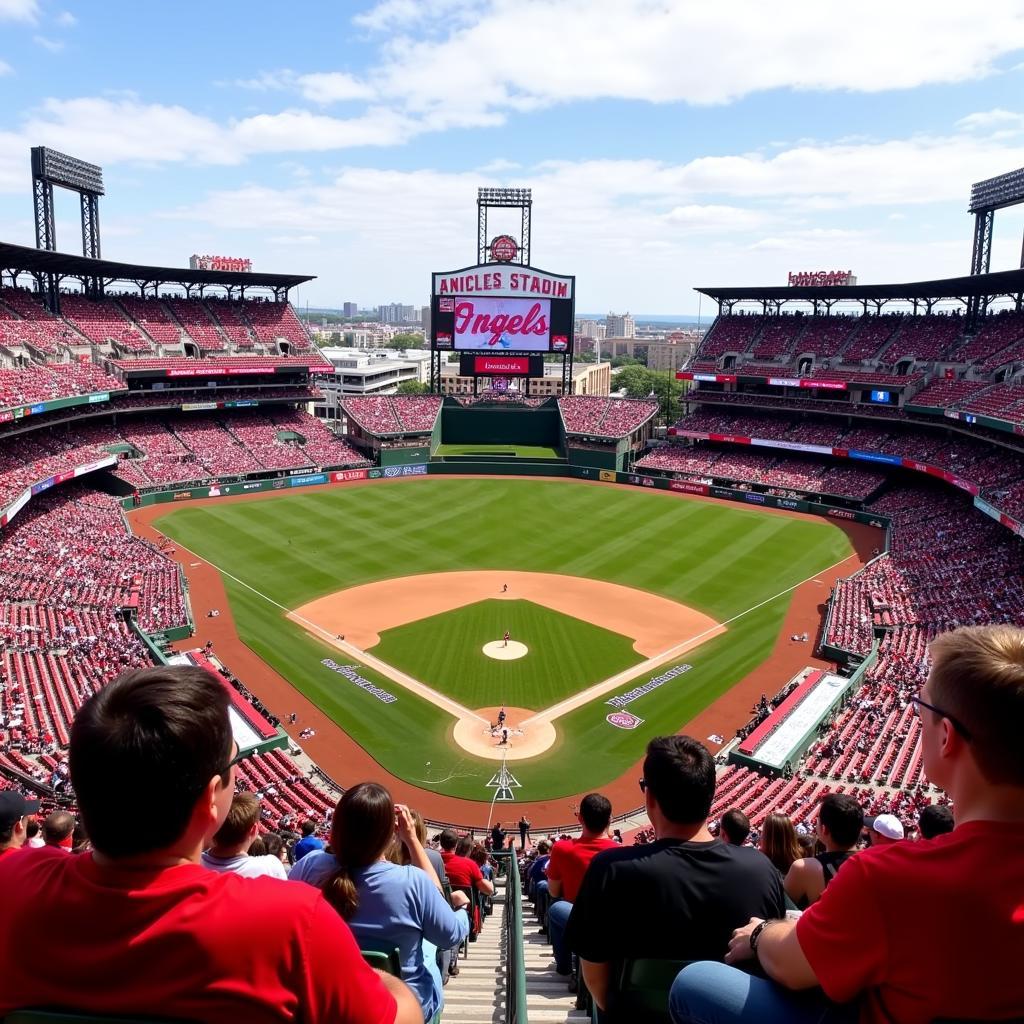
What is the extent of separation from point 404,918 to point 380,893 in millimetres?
196

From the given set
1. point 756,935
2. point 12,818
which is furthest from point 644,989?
point 12,818

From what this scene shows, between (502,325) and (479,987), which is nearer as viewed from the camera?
(479,987)

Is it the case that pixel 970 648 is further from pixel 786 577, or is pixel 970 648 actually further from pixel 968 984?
pixel 786 577

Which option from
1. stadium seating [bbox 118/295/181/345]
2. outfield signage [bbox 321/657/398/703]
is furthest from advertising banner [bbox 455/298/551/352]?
outfield signage [bbox 321/657/398/703]

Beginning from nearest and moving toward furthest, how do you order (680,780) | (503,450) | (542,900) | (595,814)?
(680,780) → (595,814) → (542,900) → (503,450)

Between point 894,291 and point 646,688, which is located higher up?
point 894,291

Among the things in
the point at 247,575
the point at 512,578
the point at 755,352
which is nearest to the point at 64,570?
the point at 247,575

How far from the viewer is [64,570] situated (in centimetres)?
3728

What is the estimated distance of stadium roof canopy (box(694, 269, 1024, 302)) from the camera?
182ft

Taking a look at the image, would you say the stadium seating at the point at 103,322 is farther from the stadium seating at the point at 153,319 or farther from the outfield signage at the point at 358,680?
the outfield signage at the point at 358,680

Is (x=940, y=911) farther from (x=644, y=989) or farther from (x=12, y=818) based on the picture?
(x=12, y=818)

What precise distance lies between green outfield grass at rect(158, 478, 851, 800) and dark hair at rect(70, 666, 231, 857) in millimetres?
22814

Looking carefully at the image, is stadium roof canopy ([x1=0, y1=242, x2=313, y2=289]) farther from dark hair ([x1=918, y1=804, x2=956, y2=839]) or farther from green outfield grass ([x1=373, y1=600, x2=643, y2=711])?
dark hair ([x1=918, y1=804, x2=956, y2=839])

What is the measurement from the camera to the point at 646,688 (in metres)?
30.7
